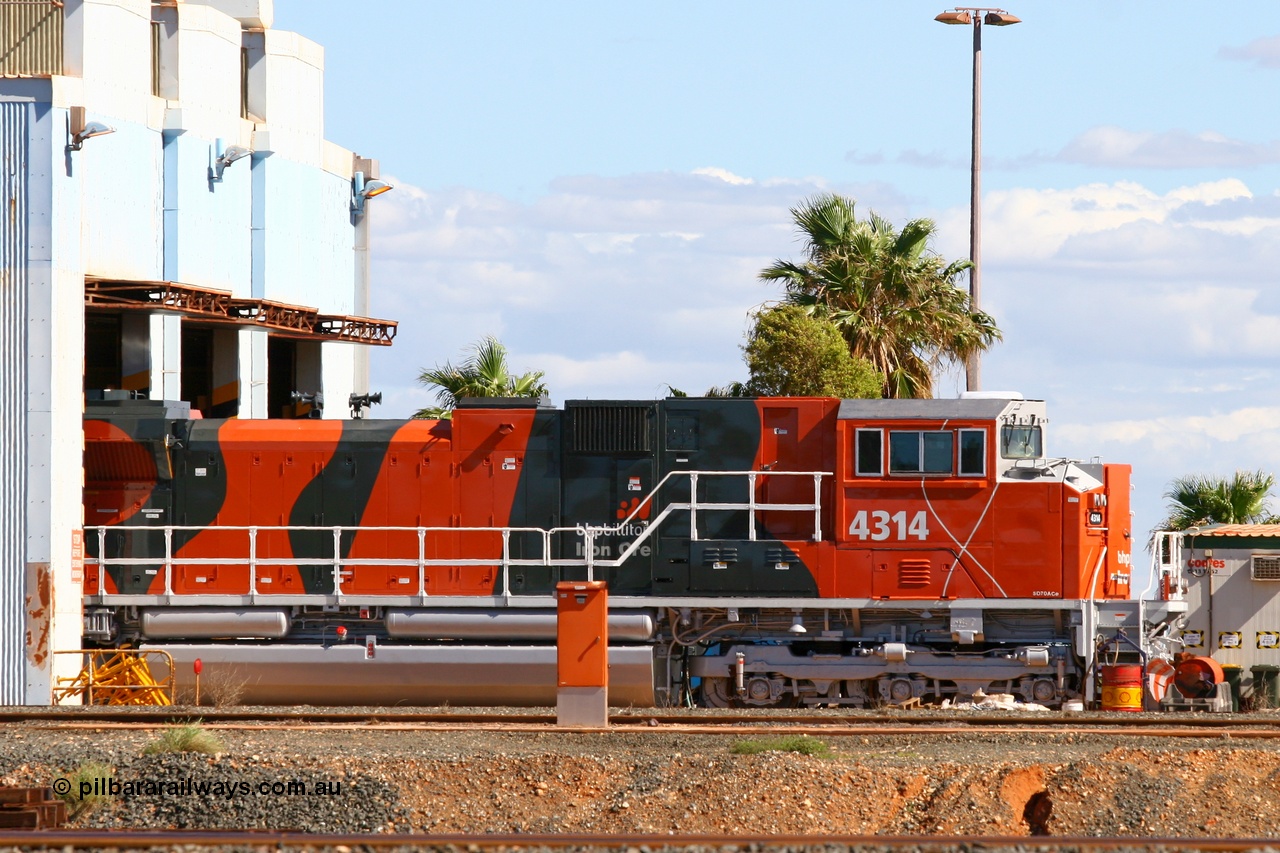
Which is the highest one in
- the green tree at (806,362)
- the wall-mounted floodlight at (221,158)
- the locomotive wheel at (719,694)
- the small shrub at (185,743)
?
the wall-mounted floodlight at (221,158)

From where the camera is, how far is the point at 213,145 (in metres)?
24.5

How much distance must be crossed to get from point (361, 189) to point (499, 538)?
1312 cm

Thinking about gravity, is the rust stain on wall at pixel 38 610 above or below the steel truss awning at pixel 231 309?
below

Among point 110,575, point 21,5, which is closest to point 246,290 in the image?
point 21,5

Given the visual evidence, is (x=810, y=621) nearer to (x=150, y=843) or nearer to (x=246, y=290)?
(x=150, y=843)

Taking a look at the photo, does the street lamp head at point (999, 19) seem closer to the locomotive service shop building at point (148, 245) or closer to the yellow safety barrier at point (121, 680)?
the locomotive service shop building at point (148, 245)

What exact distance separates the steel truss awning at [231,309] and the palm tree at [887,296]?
7474 mm

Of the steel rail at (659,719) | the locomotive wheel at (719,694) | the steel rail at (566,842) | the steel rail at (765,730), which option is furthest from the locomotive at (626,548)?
the steel rail at (566,842)

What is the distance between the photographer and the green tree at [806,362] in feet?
80.8

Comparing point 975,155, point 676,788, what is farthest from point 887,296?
point 676,788

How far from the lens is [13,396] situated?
19.4 m

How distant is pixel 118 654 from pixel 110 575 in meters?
1.03

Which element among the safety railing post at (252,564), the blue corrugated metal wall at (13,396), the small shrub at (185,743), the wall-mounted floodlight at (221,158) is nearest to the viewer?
the small shrub at (185,743)

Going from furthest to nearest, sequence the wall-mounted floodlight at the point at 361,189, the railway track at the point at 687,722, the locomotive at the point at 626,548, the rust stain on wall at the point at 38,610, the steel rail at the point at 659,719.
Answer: the wall-mounted floodlight at the point at 361,189 → the rust stain on wall at the point at 38,610 → the locomotive at the point at 626,548 → the steel rail at the point at 659,719 → the railway track at the point at 687,722
